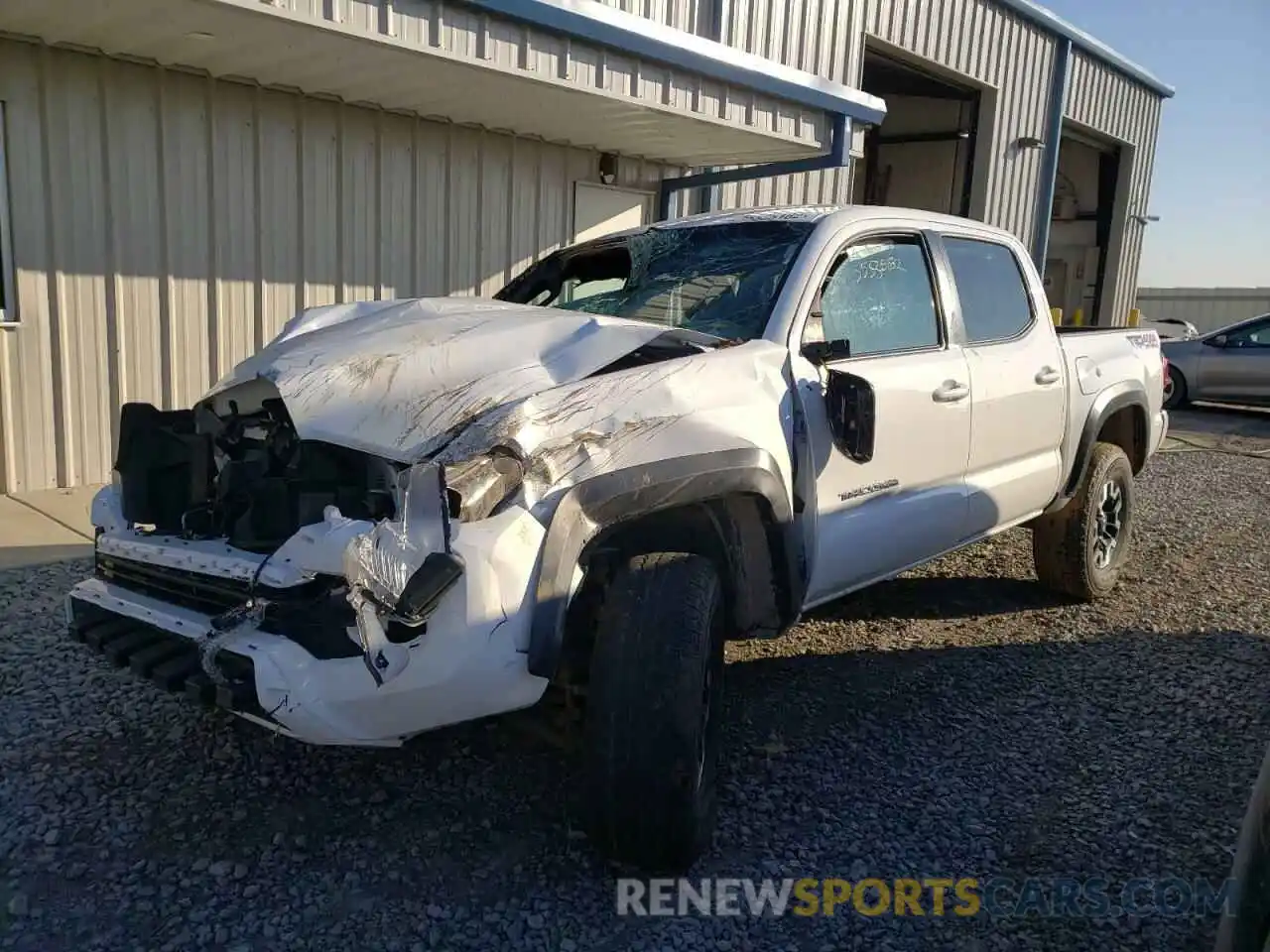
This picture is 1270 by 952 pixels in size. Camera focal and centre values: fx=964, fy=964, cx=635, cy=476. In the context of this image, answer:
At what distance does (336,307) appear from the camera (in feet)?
12.0

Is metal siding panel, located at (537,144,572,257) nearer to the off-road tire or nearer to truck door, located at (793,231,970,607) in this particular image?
truck door, located at (793,231,970,607)

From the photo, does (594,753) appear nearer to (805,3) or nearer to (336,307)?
(336,307)

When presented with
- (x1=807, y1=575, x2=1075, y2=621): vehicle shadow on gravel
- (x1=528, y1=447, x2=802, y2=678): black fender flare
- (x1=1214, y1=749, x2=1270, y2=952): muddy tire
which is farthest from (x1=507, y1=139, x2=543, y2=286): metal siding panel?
(x1=1214, y1=749, x2=1270, y2=952): muddy tire

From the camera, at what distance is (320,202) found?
7.42 meters

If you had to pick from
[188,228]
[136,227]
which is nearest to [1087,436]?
[188,228]

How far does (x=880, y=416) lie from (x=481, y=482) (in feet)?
5.66

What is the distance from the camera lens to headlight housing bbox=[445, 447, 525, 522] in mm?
2289

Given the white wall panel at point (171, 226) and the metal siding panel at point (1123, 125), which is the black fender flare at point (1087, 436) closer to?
the white wall panel at point (171, 226)

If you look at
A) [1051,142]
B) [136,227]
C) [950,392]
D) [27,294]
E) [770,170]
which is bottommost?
[950,392]

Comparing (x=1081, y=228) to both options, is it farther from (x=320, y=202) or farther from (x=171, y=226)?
(x=171, y=226)

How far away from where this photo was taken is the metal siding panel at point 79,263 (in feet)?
20.0

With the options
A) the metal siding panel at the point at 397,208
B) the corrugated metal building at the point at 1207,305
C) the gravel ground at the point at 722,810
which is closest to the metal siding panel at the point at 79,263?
the metal siding panel at the point at 397,208

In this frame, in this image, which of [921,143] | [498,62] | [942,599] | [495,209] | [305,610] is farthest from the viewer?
[921,143]

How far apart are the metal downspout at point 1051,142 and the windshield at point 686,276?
13068 mm
